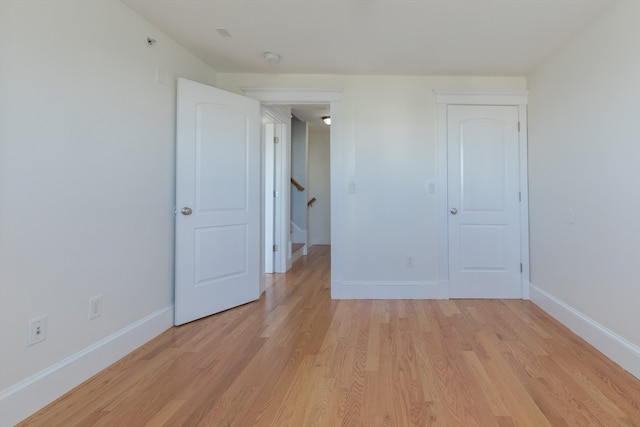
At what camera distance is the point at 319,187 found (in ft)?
22.4

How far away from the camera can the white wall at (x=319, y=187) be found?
266 inches

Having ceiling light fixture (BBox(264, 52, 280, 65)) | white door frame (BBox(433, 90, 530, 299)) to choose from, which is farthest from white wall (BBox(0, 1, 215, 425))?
white door frame (BBox(433, 90, 530, 299))

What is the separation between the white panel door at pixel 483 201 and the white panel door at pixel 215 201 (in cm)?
197

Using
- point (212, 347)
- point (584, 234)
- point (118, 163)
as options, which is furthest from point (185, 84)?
point (584, 234)

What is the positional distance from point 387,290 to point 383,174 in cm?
117

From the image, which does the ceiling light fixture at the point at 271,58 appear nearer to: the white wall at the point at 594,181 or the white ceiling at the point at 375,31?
the white ceiling at the point at 375,31

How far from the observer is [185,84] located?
8.26ft

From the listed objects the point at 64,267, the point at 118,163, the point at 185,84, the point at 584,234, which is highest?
the point at 185,84

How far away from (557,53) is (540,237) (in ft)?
5.17

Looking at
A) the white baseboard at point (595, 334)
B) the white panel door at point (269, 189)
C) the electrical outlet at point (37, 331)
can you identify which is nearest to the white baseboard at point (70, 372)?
the electrical outlet at point (37, 331)

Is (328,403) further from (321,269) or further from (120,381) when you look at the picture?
(321,269)

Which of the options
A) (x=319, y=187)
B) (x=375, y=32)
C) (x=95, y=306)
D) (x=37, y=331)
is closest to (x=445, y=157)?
(x=375, y=32)

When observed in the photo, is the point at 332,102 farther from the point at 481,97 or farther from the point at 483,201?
the point at 483,201

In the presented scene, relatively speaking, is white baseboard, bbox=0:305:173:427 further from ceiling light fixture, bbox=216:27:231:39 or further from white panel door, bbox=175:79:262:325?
ceiling light fixture, bbox=216:27:231:39
